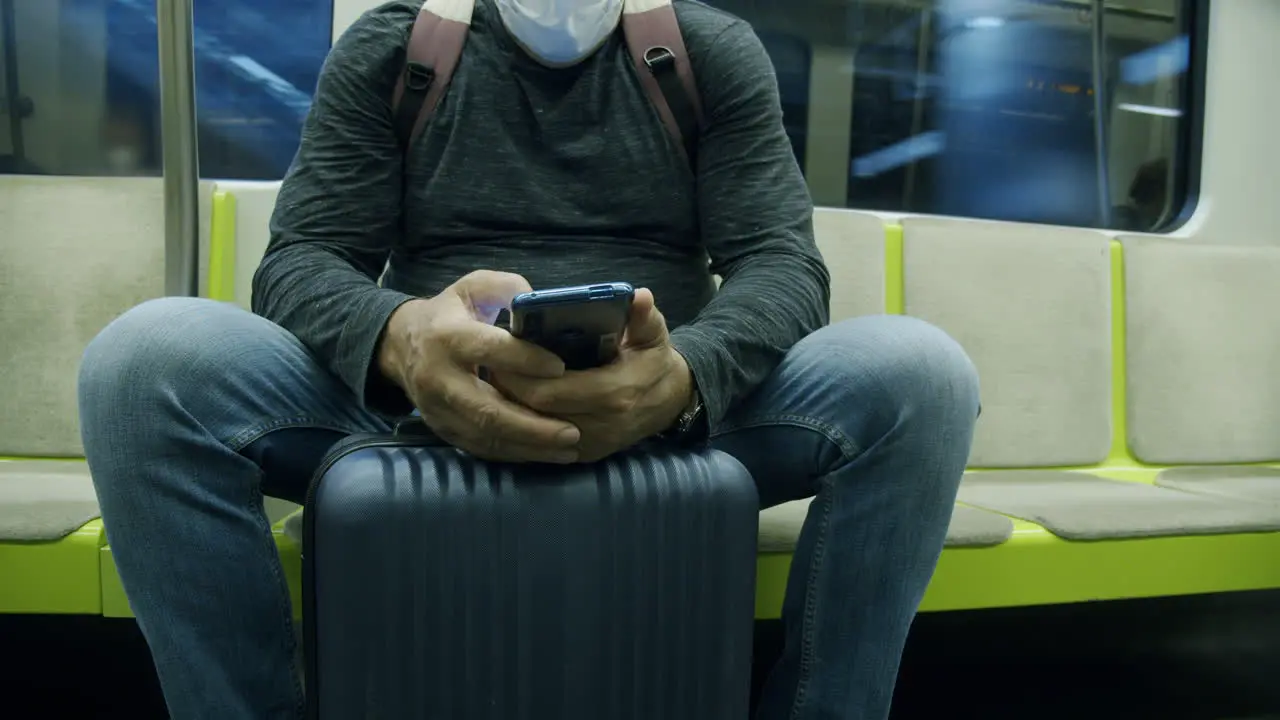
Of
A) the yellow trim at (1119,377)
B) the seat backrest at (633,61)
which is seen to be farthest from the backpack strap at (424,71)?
the yellow trim at (1119,377)

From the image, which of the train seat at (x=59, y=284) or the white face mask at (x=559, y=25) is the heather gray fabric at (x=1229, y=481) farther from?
the train seat at (x=59, y=284)

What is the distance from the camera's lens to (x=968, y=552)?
1.35 meters

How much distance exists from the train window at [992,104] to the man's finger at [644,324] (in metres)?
1.80

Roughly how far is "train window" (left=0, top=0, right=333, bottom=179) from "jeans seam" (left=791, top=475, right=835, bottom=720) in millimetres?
1671

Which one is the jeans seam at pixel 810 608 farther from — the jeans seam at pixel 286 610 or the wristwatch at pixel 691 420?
the jeans seam at pixel 286 610

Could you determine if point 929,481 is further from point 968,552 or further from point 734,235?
point 968,552

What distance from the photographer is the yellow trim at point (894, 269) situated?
2016 mm

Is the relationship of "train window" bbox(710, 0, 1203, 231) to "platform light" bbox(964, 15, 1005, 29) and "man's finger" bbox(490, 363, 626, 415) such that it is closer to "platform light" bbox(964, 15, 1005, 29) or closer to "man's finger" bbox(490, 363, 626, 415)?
"platform light" bbox(964, 15, 1005, 29)

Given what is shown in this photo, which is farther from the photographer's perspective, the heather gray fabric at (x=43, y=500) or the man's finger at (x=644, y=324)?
the heather gray fabric at (x=43, y=500)

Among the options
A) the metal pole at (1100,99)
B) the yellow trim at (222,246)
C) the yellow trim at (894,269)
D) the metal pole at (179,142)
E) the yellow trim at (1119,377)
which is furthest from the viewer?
the metal pole at (1100,99)

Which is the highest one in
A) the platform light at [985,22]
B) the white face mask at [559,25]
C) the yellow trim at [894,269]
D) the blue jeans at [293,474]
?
the platform light at [985,22]

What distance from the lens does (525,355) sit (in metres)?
0.74

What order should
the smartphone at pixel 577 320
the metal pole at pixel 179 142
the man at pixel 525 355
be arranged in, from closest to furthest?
the smartphone at pixel 577 320, the man at pixel 525 355, the metal pole at pixel 179 142

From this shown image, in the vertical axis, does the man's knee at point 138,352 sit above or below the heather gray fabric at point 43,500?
above
